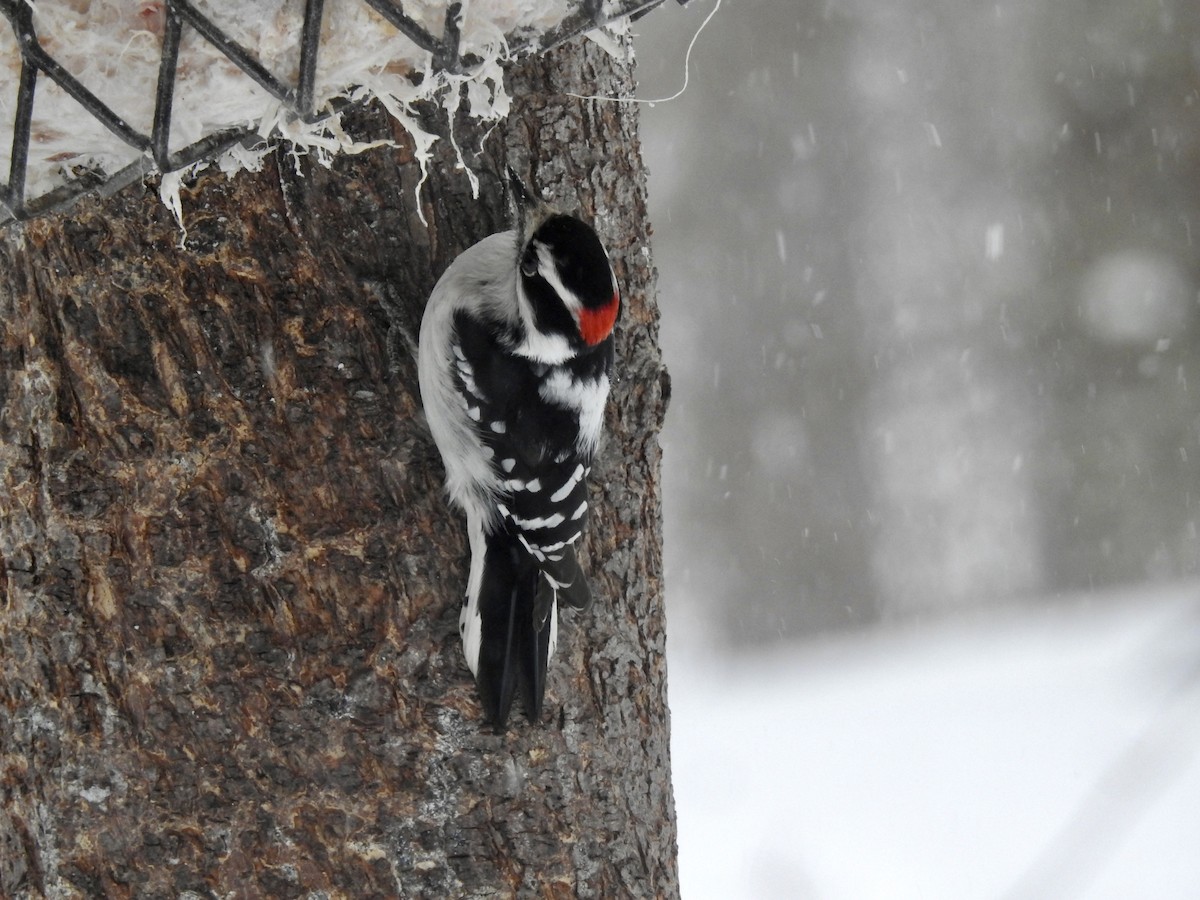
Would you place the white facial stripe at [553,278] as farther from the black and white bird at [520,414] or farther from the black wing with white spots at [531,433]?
the black wing with white spots at [531,433]

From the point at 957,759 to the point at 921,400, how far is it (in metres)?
1.68

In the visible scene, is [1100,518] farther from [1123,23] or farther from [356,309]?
[356,309]

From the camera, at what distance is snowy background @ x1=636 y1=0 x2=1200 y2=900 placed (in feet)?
15.0

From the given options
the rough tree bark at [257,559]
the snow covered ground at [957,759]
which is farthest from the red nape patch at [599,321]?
the snow covered ground at [957,759]

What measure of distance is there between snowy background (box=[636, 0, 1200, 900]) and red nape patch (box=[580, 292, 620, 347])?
307cm

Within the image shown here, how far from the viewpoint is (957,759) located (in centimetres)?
443

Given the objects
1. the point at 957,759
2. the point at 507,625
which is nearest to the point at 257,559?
the point at 507,625

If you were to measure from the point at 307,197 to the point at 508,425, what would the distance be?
1.62 ft

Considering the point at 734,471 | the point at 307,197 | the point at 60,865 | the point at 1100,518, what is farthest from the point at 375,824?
the point at 1100,518

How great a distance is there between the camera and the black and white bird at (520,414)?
4.98ft

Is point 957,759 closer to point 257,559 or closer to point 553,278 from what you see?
point 553,278

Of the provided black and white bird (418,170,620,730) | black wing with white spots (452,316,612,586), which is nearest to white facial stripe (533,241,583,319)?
black and white bird (418,170,620,730)

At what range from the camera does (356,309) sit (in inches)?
57.6

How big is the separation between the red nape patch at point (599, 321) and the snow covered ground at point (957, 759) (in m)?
2.56
